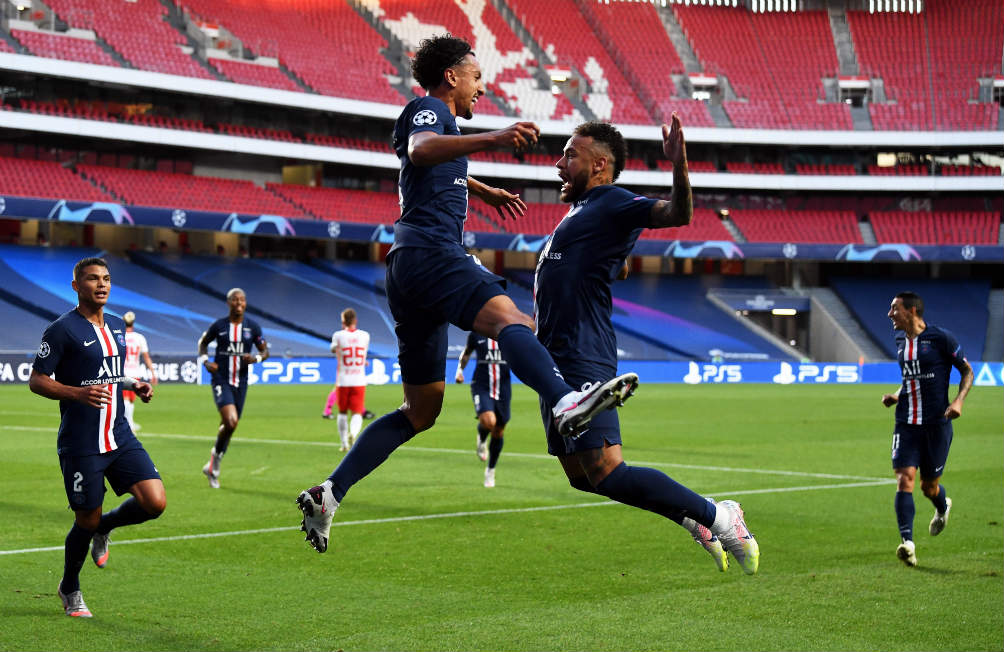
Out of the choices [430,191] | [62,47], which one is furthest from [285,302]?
[430,191]

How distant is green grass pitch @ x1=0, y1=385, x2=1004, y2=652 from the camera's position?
7922mm

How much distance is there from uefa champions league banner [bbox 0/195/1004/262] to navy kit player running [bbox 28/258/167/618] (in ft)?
99.9

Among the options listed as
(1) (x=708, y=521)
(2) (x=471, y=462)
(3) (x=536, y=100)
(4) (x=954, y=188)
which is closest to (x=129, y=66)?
(3) (x=536, y=100)

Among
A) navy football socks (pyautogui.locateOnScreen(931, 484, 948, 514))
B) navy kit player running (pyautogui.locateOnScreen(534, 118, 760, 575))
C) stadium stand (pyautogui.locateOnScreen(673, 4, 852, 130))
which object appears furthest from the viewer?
stadium stand (pyautogui.locateOnScreen(673, 4, 852, 130))

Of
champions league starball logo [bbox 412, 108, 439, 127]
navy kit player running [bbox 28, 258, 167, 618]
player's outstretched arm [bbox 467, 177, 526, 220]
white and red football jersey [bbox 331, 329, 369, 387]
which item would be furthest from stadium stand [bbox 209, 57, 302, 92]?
champions league starball logo [bbox 412, 108, 439, 127]

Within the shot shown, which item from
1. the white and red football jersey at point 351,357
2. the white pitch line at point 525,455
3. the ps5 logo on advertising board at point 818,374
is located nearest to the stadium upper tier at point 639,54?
the ps5 logo on advertising board at point 818,374

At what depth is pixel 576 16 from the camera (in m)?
65.9

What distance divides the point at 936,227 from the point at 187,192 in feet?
124

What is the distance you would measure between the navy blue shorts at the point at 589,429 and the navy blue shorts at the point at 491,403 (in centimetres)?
1009

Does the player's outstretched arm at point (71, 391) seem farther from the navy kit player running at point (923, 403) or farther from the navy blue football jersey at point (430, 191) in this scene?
the navy kit player running at point (923, 403)

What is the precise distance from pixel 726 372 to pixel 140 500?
42164mm

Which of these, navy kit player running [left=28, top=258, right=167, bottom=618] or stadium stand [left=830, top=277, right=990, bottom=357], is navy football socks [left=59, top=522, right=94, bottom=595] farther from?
stadium stand [left=830, top=277, right=990, bottom=357]

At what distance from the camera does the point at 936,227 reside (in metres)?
63.4

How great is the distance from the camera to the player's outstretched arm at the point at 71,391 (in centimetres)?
798
